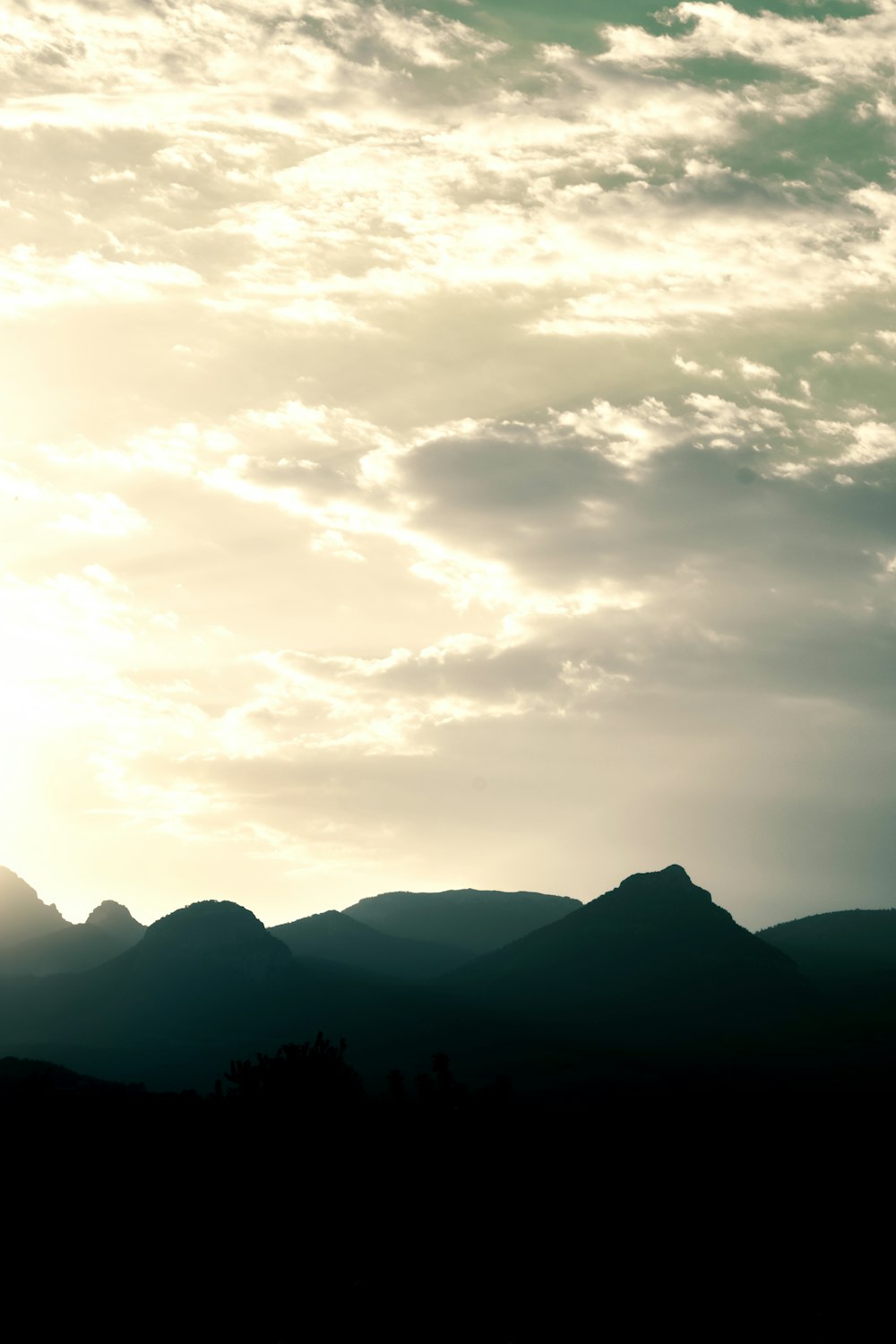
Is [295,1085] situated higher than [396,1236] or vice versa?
[295,1085]

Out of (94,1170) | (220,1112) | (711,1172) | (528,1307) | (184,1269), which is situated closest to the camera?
(528,1307)

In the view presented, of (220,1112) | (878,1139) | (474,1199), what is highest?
(220,1112)

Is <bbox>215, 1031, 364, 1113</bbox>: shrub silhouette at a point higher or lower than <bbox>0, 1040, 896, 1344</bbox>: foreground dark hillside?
higher

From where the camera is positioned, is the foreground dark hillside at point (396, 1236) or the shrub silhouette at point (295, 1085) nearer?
the foreground dark hillside at point (396, 1236)

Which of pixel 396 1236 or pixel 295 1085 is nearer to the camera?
pixel 396 1236

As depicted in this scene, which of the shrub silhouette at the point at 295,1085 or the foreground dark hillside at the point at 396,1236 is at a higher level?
the shrub silhouette at the point at 295,1085

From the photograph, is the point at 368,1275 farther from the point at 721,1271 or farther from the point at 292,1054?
the point at 721,1271

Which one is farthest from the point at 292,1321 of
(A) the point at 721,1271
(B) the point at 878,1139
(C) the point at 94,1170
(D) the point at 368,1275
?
(B) the point at 878,1139

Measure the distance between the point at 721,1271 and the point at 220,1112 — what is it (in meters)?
36.1

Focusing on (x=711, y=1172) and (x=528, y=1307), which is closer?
(x=528, y=1307)

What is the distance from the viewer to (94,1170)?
340 feet

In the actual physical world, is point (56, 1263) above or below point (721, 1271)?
above

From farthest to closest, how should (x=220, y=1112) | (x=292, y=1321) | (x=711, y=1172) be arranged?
(x=711, y=1172) → (x=220, y=1112) → (x=292, y=1321)

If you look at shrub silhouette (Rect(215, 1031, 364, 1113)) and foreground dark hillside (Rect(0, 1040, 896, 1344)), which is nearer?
foreground dark hillside (Rect(0, 1040, 896, 1344))
